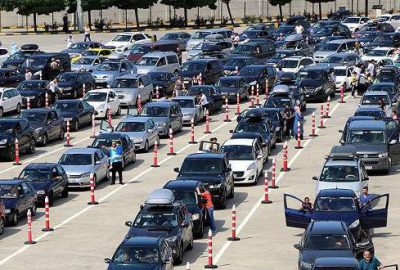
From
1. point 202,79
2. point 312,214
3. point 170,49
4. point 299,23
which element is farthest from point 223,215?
point 299,23

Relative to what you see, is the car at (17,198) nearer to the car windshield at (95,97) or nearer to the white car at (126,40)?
the car windshield at (95,97)

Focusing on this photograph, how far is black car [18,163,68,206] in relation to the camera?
41344 mm

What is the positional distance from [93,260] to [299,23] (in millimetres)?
68090

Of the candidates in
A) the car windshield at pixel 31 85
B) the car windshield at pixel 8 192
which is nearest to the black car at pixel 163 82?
the car windshield at pixel 31 85

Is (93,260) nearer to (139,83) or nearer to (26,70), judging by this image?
(139,83)

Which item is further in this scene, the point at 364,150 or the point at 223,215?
the point at 364,150

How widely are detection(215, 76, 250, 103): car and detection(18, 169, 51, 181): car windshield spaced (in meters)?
22.0

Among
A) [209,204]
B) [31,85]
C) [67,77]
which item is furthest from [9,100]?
[209,204]

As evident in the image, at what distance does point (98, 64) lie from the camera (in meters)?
74.5

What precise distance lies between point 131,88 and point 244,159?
20263 millimetres

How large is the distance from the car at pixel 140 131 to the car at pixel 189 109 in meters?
4.89

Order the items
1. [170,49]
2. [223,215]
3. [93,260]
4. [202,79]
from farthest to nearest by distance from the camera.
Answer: [170,49]
[202,79]
[223,215]
[93,260]

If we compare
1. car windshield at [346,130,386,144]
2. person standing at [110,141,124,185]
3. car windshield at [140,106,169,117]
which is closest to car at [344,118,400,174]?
car windshield at [346,130,386,144]

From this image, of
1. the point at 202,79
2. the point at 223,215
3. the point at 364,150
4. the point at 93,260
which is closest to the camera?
the point at 93,260
